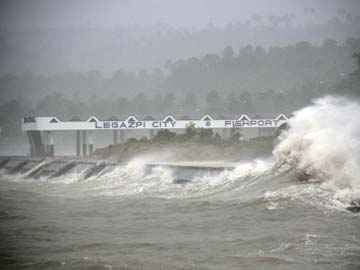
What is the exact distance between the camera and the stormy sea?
53.5 feet

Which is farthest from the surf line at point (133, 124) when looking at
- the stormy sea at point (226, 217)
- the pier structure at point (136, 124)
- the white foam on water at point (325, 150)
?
the white foam on water at point (325, 150)

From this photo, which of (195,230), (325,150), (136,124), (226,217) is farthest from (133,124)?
(195,230)

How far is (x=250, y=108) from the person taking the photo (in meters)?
116

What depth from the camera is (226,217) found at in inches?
866

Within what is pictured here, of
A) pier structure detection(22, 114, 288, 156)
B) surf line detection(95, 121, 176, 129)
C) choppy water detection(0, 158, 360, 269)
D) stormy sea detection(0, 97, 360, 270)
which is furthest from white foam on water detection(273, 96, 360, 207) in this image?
surf line detection(95, 121, 176, 129)

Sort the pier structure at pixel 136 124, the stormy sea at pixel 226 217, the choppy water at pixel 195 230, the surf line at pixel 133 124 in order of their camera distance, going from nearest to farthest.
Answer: the choppy water at pixel 195 230, the stormy sea at pixel 226 217, the pier structure at pixel 136 124, the surf line at pixel 133 124

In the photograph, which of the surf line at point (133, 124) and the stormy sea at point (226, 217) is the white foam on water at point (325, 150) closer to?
the stormy sea at point (226, 217)

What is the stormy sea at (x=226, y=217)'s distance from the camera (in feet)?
53.5

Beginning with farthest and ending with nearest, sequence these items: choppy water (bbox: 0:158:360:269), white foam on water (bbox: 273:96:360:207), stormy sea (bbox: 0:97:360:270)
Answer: white foam on water (bbox: 273:96:360:207) < stormy sea (bbox: 0:97:360:270) < choppy water (bbox: 0:158:360:269)

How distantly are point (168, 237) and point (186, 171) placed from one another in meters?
18.0

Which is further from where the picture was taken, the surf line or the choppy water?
the surf line

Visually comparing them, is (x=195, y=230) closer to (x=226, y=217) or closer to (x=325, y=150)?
(x=226, y=217)

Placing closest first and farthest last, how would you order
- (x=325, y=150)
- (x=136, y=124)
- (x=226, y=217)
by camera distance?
(x=226, y=217) → (x=325, y=150) → (x=136, y=124)

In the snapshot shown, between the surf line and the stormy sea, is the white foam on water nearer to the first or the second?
the stormy sea
